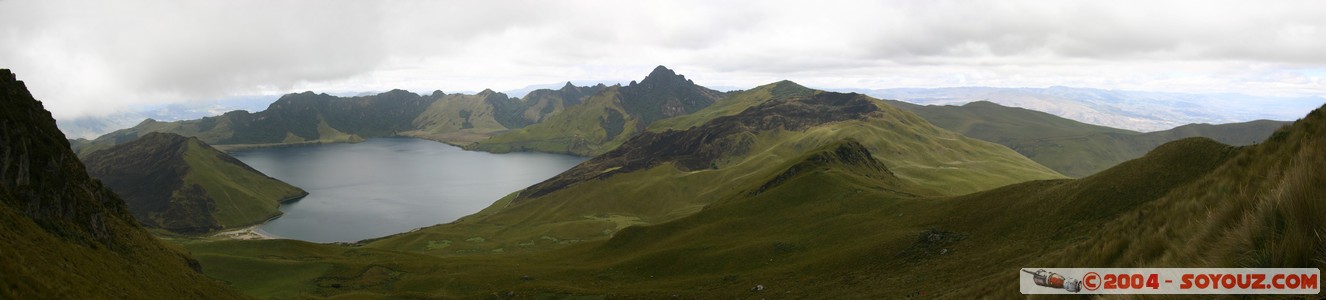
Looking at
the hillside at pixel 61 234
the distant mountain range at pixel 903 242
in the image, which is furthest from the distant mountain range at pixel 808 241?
the hillside at pixel 61 234

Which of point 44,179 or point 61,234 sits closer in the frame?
point 61,234

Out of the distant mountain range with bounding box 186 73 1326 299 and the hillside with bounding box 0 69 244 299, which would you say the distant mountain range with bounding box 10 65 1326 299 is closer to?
the distant mountain range with bounding box 186 73 1326 299

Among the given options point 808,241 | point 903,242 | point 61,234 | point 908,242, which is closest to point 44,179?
point 61,234

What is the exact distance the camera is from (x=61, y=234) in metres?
44.3

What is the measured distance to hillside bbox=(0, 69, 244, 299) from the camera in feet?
92.9

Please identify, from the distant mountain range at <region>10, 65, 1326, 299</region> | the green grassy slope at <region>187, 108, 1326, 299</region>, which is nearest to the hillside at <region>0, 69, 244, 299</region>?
the distant mountain range at <region>10, 65, 1326, 299</region>

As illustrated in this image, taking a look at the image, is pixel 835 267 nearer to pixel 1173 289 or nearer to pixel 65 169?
pixel 1173 289

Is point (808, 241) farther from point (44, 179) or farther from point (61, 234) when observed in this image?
point (44, 179)

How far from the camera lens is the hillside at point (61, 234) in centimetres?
2832

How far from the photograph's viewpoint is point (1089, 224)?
41219 mm

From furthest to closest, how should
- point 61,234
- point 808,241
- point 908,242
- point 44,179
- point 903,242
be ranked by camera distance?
1. point 808,241
2. point 44,179
3. point 903,242
4. point 908,242
5. point 61,234

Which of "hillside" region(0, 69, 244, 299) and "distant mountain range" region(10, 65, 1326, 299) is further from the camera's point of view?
"hillside" region(0, 69, 244, 299)

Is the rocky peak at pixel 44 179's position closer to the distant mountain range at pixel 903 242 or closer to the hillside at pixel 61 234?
the hillside at pixel 61 234

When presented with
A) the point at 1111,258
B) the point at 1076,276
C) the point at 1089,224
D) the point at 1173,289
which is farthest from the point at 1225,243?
the point at 1089,224
